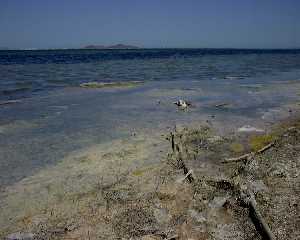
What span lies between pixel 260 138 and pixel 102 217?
874 centimetres

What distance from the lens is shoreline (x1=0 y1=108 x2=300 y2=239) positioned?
26.0 feet

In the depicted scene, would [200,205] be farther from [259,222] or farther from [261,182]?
[261,182]

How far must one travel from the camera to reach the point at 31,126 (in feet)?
57.1

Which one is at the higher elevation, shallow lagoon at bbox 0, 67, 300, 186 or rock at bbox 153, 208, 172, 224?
rock at bbox 153, 208, 172, 224

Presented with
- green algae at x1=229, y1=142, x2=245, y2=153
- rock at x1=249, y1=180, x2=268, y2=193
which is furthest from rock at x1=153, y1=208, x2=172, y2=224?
green algae at x1=229, y1=142, x2=245, y2=153

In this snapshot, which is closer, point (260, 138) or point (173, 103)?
point (260, 138)

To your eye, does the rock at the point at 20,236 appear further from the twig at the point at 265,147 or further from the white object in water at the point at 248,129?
the white object in water at the point at 248,129

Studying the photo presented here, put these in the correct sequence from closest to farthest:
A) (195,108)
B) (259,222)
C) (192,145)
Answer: (259,222)
(192,145)
(195,108)

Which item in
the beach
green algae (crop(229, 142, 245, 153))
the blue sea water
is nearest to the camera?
the beach

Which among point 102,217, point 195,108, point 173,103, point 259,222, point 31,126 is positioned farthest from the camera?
point 173,103

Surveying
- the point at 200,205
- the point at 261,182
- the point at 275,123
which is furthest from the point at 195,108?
the point at 200,205

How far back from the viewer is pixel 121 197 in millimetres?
9312

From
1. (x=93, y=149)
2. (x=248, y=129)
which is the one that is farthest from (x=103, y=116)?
(x=248, y=129)

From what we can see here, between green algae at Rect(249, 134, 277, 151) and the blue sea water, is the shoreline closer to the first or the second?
green algae at Rect(249, 134, 277, 151)
